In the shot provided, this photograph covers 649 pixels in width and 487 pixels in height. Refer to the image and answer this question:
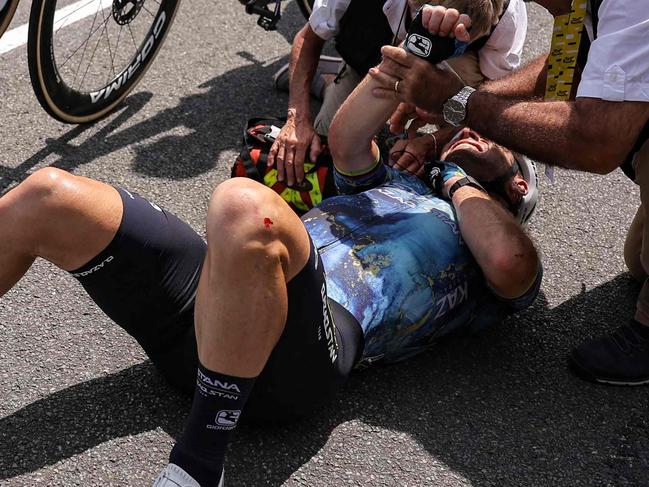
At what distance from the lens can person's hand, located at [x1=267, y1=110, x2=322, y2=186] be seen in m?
3.29

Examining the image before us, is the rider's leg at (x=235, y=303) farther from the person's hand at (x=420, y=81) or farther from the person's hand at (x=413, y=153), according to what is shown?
the person's hand at (x=413, y=153)

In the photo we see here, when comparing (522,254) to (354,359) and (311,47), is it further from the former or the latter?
(311,47)

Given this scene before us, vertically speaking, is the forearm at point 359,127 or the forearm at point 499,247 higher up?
the forearm at point 359,127

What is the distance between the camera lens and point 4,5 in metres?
3.53

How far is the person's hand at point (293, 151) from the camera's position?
329cm

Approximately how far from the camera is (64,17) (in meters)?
4.61

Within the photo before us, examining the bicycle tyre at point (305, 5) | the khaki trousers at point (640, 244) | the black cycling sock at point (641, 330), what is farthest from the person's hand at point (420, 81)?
the bicycle tyre at point (305, 5)

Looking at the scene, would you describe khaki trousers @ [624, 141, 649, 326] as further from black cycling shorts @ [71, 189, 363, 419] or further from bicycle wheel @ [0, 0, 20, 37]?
bicycle wheel @ [0, 0, 20, 37]

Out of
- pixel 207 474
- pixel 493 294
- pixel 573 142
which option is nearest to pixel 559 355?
pixel 493 294

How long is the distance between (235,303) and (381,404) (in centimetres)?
76

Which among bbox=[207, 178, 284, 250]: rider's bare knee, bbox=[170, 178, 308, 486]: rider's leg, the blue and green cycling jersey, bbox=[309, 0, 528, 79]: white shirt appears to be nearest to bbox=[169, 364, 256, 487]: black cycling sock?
bbox=[170, 178, 308, 486]: rider's leg

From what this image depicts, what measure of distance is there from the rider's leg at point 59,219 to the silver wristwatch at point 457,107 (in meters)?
0.98

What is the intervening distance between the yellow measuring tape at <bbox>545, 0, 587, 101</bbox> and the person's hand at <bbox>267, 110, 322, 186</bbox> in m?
0.86

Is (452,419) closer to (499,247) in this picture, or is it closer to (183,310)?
(499,247)
